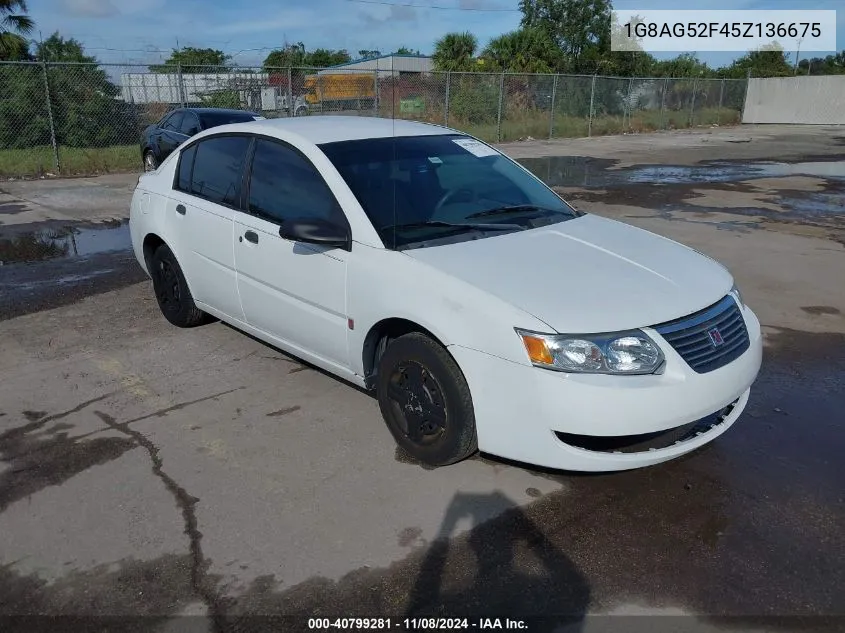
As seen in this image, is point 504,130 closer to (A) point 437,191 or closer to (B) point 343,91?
(B) point 343,91

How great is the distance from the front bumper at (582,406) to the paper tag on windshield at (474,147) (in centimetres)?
188

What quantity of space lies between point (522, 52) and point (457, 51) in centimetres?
366

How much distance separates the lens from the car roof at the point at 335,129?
4.27 meters

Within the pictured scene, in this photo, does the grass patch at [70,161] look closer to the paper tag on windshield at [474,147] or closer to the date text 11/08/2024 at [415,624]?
the paper tag on windshield at [474,147]

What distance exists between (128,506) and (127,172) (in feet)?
48.7

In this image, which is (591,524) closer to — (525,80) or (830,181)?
(830,181)

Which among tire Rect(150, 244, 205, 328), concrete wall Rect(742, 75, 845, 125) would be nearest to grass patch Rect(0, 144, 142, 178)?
tire Rect(150, 244, 205, 328)

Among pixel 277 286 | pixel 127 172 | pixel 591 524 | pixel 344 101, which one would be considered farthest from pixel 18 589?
pixel 344 101

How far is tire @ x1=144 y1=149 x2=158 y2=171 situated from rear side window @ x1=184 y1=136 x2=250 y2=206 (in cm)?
1051

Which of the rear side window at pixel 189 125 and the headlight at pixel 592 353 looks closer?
the headlight at pixel 592 353

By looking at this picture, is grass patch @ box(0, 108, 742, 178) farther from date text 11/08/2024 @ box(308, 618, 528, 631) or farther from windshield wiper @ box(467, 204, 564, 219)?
date text 11/08/2024 @ box(308, 618, 528, 631)

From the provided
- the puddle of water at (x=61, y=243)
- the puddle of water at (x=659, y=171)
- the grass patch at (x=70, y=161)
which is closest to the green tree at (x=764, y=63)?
the puddle of water at (x=659, y=171)

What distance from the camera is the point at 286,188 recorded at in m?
4.20

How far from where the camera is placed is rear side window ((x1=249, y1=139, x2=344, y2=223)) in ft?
12.9
